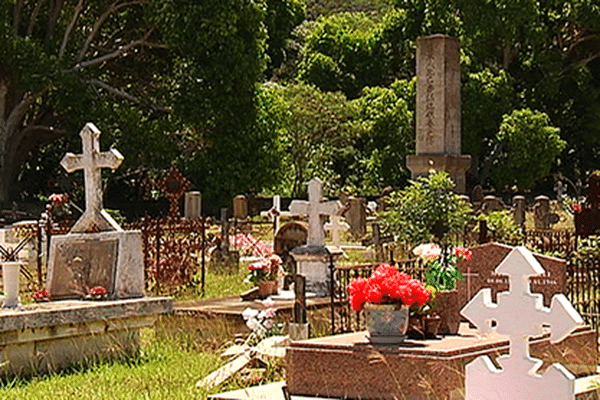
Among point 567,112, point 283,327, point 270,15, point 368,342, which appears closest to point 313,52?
point 270,15

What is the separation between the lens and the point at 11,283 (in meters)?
11.4

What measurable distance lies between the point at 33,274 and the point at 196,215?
15.1 meters

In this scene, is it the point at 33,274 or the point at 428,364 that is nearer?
the point at 428,364

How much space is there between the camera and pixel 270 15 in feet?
157

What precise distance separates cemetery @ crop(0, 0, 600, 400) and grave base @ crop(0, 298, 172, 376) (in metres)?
0.02

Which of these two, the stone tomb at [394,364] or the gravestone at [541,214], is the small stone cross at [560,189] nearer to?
the gravestone at [541,214]

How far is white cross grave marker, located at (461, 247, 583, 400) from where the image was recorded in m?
6.45

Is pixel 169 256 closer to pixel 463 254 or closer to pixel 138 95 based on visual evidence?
pixel 463 254

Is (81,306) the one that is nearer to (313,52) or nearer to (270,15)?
(270,15)

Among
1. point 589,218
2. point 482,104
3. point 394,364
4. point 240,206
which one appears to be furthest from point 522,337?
point 482,104

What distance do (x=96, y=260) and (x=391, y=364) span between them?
482 cm

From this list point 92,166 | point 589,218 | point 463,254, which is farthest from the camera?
point 589,218

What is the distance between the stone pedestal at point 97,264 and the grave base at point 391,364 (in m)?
3.40

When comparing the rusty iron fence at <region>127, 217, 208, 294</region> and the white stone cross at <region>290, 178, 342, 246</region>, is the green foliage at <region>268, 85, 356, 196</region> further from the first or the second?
the white stone cross at <region>290, 178, 342, 246</region>
